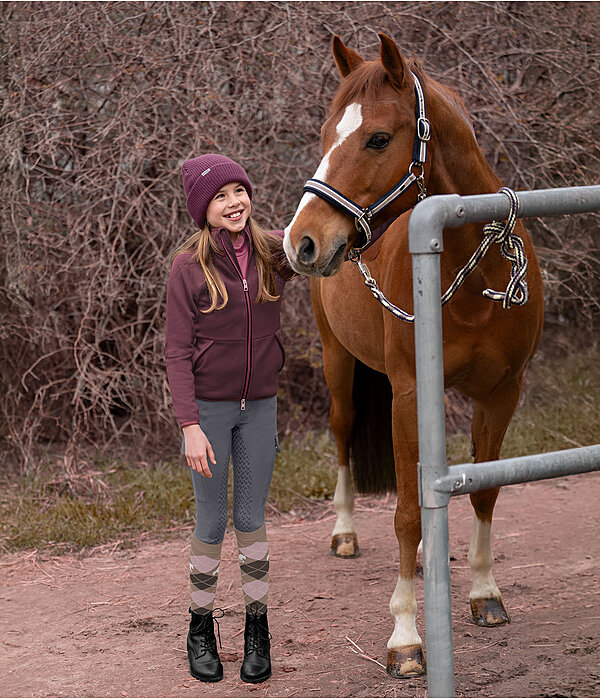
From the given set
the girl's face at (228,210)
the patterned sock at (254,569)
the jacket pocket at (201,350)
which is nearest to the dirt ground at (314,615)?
the patterned sock at (254,569)

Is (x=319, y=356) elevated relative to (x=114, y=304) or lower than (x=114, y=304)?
lower

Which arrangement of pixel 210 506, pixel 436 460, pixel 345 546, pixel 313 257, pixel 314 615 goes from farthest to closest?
pixel 345 546 → pixel 314 615 → pixel 210 506 → pixel 313 257 → pixel 436 460

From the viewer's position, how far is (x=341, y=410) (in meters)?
4.33

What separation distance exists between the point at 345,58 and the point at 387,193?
0.58m

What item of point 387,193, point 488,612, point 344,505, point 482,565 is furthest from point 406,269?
point 344,505

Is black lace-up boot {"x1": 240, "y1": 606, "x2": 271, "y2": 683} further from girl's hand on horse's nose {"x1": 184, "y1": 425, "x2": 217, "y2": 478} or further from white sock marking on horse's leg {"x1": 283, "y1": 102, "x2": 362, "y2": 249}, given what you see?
white sock marking on horse's leg {"x1": 283, "y1": 102, "x2": 362, "y2": 249}

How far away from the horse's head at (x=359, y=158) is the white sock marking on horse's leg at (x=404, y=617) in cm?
122

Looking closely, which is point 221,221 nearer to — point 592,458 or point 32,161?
point 592,458

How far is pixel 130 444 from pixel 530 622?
3484 millimetres

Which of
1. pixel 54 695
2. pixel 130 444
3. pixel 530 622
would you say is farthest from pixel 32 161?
pixel 530 622

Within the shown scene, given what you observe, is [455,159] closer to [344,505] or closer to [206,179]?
[206,179]

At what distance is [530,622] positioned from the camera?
3254 millimetres

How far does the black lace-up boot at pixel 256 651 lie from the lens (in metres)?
2.84

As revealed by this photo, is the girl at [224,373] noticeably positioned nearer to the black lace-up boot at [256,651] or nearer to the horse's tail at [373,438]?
the black lace-up boot at [256,651]
